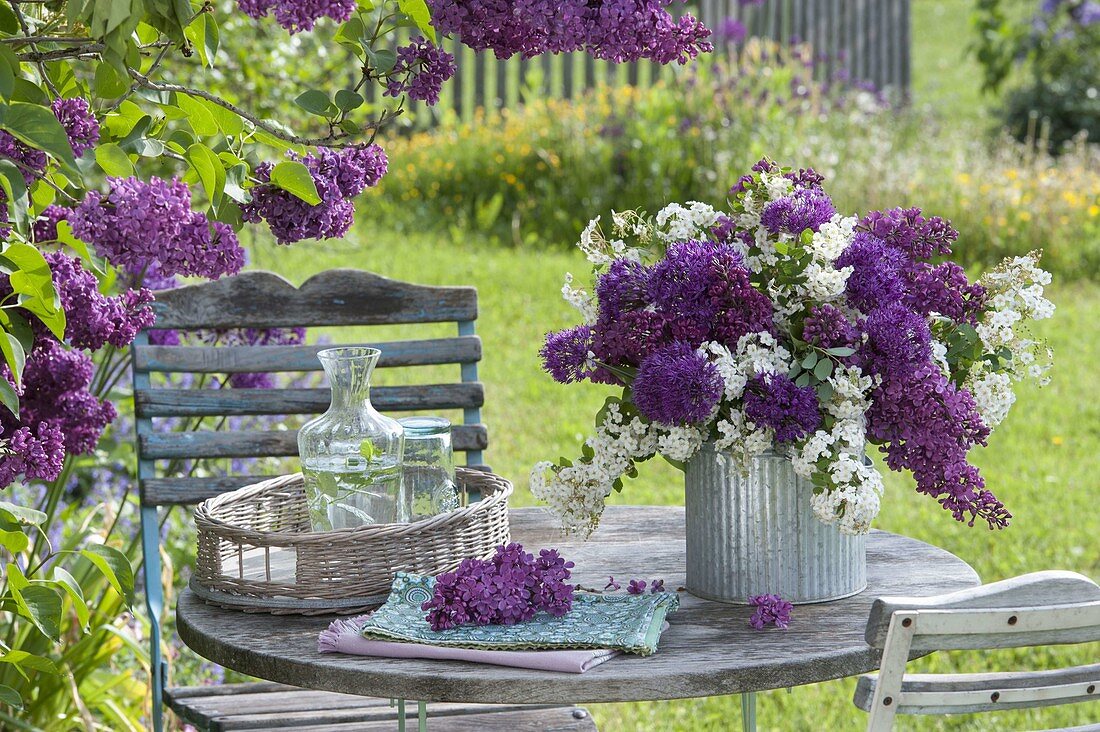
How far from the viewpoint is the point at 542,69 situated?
9195 mm

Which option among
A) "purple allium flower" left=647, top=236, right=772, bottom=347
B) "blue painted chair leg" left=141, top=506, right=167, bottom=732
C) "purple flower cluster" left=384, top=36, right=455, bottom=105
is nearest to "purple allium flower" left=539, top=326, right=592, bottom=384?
"purple allium flower" left=647, top=236, right=772, bottom=347

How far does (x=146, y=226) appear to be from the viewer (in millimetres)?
Answer: 1773

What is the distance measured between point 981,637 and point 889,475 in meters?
3.43

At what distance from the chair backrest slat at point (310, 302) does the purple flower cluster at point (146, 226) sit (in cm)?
82

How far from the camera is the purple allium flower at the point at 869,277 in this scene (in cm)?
167

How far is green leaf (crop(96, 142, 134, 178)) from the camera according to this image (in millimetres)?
1514

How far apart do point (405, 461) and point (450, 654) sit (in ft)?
1.26

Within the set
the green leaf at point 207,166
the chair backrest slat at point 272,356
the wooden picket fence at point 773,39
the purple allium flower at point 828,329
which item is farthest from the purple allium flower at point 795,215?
the wooden picket fence at point 773,39

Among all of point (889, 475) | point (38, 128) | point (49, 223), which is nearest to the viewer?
point (38, 128)

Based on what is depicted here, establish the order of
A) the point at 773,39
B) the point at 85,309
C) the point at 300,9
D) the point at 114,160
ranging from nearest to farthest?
the point at 114,160 → the point at 300,9 → the point at 85,309 → the point at 773,39

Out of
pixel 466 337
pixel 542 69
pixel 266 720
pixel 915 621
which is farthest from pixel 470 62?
pixel 915 621

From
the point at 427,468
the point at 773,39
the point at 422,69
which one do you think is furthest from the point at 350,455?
the point at 773,39

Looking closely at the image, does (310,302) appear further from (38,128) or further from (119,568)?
(38,128)

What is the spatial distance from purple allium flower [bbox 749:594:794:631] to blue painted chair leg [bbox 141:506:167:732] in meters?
1.09
